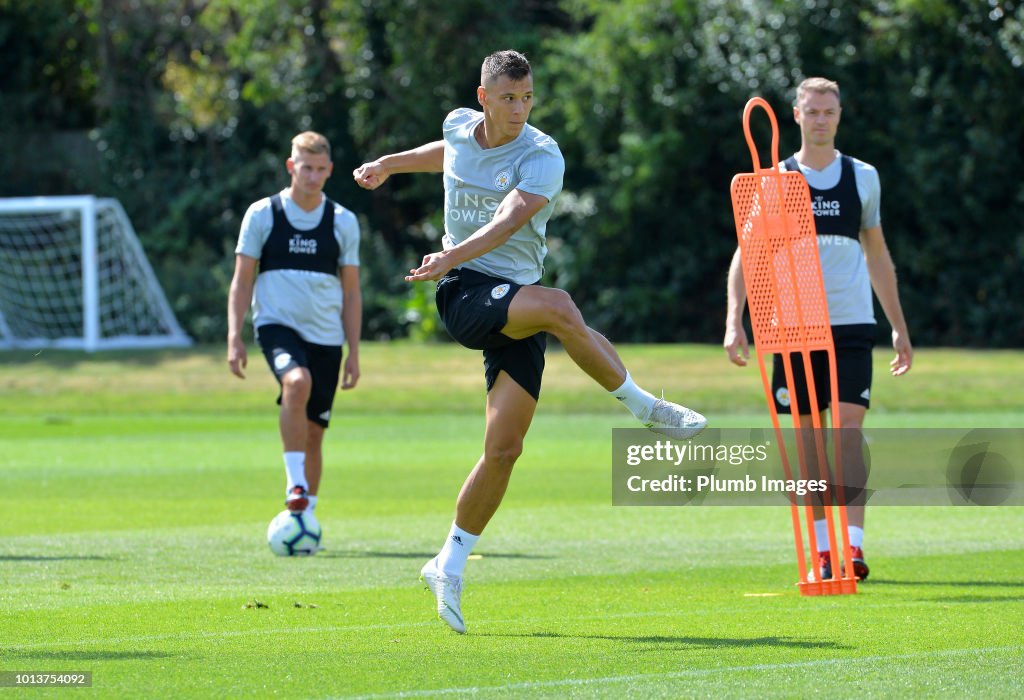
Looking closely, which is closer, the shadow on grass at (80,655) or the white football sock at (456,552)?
the shadow on grass at (80,655)

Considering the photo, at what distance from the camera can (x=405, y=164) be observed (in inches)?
277

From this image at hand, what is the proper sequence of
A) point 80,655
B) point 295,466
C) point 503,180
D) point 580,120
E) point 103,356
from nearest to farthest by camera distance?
point 80,655
point 503,180
point 295,466
point 103,356
point 580,120

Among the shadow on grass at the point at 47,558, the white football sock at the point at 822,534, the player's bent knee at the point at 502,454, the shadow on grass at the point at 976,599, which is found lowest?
the shadow on grass at the point at 47,558

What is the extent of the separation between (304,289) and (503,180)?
11.9 ft

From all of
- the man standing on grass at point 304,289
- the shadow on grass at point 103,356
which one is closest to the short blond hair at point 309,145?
the man standing on grass at point 304,289

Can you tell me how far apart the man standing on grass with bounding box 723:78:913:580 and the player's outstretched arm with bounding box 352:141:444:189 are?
1.89 metres

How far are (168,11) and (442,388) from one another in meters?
15.0

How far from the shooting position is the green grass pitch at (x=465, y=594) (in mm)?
5316

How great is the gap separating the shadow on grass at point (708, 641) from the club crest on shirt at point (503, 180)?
1829 mm

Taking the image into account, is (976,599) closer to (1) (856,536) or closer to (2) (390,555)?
(1) (856,536)

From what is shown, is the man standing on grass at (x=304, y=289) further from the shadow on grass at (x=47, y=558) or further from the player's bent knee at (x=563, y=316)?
the player's bent knee at (x=563, y=316)

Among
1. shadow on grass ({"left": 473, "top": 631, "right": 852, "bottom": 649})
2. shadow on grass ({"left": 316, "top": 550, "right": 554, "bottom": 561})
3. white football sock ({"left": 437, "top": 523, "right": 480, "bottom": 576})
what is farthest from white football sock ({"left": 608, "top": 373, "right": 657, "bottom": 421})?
shadow on grass ({"left": 316, "top": 550, "right": 554, "bottom": 561})

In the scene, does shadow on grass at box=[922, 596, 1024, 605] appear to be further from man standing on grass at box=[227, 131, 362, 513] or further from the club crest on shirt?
man standing on grass at box=[227, 131, 362, 513]

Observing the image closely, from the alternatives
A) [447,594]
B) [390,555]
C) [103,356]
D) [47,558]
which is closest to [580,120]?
[103,356]
